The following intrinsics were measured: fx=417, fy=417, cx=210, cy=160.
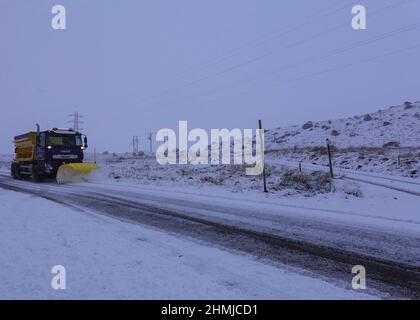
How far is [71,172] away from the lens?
23.0 metres

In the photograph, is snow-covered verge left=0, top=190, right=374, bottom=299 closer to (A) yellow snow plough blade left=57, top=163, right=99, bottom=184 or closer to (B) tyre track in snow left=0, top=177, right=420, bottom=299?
(B) tyre track in snow left=0, top=177, right=420, bottom=299

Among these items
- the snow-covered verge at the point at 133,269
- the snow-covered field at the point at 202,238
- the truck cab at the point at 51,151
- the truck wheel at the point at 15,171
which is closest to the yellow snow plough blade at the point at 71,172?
the truck cab at the point at 51,151

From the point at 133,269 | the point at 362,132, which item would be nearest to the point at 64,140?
the point at 133,269

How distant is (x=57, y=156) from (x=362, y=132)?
153ft

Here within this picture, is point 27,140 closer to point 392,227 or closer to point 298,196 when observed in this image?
point 298,196

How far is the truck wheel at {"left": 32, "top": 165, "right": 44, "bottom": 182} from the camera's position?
24.4 metres

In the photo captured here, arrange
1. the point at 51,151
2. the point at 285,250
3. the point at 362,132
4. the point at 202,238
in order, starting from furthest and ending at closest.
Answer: the point at 362,132
the point at 51,151
the point at 202,238
the point at 285,250

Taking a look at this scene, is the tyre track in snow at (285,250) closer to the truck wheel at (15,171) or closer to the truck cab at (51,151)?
the truck cab at (51,151)

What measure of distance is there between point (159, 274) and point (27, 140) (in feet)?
78.5

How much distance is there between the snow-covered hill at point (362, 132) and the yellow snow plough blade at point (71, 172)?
3314 cm

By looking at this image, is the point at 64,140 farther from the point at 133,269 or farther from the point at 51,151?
the point at 133,269
